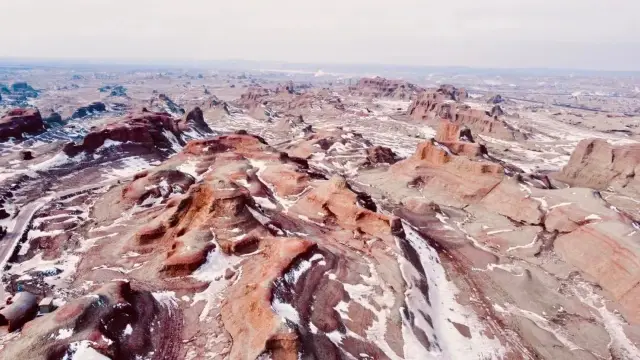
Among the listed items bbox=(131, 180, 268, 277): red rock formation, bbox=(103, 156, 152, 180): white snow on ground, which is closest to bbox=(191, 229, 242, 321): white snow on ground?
bbox=(131, 180, 268, 277): red rock formation

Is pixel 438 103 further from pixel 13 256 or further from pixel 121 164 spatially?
pixel 13 256

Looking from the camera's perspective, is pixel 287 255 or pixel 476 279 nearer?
pixel 287 255

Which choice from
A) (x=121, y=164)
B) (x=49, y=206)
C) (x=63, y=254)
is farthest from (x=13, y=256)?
(x=121, y=164)

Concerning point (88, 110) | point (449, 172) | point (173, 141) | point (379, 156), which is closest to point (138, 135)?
point (173, 141)

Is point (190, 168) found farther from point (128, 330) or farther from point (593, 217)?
point (593, 217)

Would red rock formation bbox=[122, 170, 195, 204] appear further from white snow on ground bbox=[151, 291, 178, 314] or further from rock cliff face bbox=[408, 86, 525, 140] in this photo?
rock cliff face bbox=[408, 86, 525, 140]
